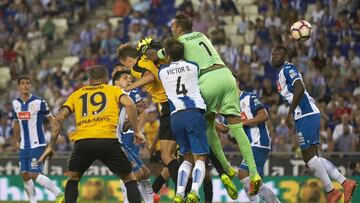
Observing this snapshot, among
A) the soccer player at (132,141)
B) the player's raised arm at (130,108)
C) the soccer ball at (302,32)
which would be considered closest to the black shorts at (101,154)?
the player's raised arm at (130,108)

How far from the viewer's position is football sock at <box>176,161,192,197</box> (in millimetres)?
15156

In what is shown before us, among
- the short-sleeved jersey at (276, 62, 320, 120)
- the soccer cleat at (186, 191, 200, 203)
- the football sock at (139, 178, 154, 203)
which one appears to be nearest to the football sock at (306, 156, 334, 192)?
the short-sleeved jersey at (276, 62, 320, 120)

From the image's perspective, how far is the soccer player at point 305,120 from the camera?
16.8 meters

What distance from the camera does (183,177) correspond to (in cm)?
1533

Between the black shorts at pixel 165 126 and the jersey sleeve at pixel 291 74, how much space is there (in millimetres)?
1940

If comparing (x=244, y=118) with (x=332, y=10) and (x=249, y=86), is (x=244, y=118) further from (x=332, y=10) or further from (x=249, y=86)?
(x=332, y=10)

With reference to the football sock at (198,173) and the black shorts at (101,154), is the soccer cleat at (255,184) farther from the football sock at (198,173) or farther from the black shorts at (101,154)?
the black shorts at (101,154)

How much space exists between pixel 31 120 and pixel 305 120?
218 inches

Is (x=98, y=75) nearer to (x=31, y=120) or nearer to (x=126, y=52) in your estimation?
(x=126, y=52)

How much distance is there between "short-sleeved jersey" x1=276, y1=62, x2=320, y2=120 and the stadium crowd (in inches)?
245

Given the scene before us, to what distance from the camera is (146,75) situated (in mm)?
16391

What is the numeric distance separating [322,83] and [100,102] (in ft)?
38.4

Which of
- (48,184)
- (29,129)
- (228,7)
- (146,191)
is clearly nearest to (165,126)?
(146,191)

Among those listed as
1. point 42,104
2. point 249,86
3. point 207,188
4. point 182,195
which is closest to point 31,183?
point 42,104
